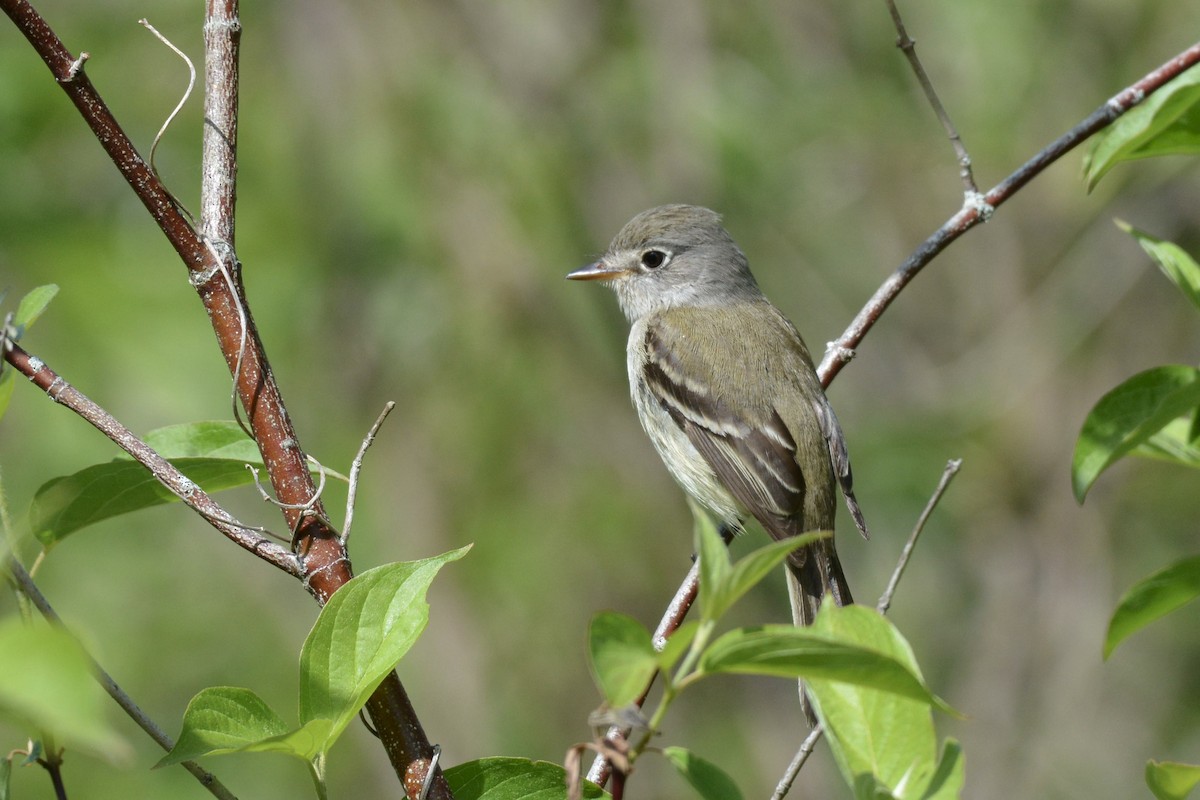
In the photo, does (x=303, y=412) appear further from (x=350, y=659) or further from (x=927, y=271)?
(x=350, y=659)

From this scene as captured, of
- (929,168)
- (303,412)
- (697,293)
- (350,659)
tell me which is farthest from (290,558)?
(929,168)

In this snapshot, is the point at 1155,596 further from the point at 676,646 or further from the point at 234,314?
the point at 234,314

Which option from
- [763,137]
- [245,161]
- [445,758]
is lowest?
[445,758]

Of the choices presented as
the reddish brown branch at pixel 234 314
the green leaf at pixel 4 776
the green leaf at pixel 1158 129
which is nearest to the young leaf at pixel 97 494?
the reddish brown branch at pixel 234 314

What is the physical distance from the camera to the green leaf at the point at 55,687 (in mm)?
949

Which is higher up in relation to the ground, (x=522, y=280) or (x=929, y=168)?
(x=929, y=168)

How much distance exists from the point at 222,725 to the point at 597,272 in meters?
3.58

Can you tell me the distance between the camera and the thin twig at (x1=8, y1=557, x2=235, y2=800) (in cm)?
151

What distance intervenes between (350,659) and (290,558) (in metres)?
0.27

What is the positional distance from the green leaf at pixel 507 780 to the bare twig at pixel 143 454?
470mm

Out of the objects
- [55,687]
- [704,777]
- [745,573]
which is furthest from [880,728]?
[55,687]

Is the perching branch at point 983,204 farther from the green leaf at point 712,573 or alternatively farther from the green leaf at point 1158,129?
the green leaf at point 712,573

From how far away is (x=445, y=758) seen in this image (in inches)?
256

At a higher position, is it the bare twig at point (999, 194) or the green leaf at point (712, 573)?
the bare twig at point (999, 194)
